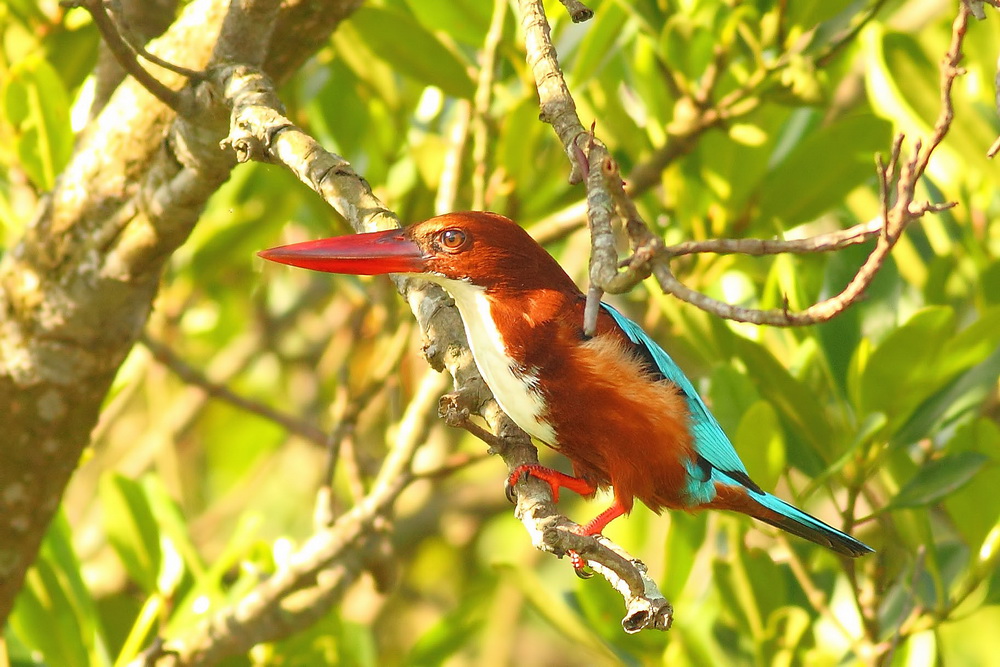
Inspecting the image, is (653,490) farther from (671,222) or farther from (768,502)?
(671,222)

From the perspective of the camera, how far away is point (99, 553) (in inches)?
163

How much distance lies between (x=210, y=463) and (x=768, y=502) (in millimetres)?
3788

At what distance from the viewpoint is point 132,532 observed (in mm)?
2812

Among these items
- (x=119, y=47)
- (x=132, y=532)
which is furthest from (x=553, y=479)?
(x=132, y=532)

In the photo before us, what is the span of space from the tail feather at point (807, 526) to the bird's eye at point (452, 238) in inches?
28.4

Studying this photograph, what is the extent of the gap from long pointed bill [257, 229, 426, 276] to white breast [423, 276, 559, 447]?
0.60ft

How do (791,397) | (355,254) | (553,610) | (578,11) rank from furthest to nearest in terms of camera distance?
1. (553,610)
2. (791,397)
3. (355,254)
4. (578,11)

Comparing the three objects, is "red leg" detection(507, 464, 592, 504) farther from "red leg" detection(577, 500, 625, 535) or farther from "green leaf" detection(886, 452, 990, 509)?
"green leaf" detection(886, 452, 990, 509)

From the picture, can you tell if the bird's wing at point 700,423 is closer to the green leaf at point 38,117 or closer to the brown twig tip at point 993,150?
the brown twig tip at point 993,150

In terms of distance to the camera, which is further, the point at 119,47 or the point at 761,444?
the point at 761,444

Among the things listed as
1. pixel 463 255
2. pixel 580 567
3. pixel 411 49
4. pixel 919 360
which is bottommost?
pixel 580 567

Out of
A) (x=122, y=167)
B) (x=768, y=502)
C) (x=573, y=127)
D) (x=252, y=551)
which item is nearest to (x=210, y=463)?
(x=252, y=551)

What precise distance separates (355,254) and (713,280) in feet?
3.70

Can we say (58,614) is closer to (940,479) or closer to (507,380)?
(507,380)
